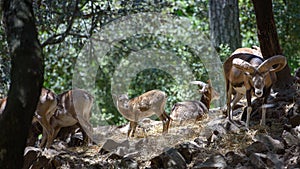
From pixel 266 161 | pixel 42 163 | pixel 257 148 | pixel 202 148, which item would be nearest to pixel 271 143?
pixel 257 148

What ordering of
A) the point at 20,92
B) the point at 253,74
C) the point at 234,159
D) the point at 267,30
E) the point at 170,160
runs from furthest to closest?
the point at 267,30 < the point at 253,74 < the point at 170,160 < the point at 234,159 < the point at 20,92

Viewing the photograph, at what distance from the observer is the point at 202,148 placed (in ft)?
26.5

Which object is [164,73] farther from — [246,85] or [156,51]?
[246,85]

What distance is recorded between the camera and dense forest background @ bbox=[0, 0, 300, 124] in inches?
428

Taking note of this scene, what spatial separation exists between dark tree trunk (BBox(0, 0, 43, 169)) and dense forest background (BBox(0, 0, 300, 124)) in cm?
397

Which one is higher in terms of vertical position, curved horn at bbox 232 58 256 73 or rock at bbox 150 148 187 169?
curved horn at bbox 232 58 256 73

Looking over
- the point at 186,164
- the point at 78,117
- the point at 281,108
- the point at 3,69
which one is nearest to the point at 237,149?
the point at 186,164

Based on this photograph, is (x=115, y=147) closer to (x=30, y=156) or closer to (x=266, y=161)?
(x=30, y=156)

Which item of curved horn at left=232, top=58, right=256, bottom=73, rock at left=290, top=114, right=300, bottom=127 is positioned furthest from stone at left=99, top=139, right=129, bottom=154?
rock at left=290, top=114, right=300, bottom=127

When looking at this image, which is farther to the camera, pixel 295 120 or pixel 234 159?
pixel 295 120

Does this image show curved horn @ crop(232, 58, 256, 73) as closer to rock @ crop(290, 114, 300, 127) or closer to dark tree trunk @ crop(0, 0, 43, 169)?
rock @ crop(290, 114, 300, 127)

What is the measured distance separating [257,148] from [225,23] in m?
6.13

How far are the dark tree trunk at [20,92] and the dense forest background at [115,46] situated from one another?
156 inches

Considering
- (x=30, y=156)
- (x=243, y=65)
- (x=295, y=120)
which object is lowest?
(x=30, y=156)
